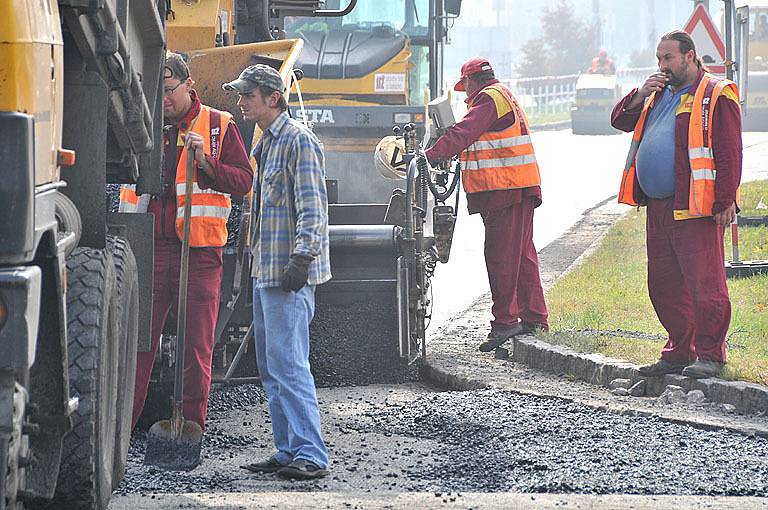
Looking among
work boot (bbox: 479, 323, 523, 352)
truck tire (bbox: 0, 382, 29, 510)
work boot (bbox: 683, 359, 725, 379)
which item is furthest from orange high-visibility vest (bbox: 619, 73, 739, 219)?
truck tire (bbox: 0, 382, 29, 510)

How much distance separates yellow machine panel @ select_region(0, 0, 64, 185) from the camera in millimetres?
3805

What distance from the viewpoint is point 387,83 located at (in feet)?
48.8

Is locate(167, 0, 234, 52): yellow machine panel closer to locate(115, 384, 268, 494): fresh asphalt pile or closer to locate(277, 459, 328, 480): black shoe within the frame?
locate(115, 384, 268, 494): fresh asphalt pile

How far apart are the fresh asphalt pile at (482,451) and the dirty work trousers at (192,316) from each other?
25cm

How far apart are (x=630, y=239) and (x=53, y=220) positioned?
39.0 feet

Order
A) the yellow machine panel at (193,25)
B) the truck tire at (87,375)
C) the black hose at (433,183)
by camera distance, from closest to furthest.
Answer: the truck tire at (87,375) → the yellow machine panel at (193,25) → the black hose at (433,183)

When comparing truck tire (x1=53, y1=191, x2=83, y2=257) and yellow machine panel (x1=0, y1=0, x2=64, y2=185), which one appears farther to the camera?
truck tire (x1=53, y1=191, x2=83, y2=257)

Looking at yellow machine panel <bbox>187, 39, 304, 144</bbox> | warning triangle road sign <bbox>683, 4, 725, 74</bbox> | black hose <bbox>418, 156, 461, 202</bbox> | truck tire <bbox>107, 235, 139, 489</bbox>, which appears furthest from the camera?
warning triangle road sign <bbox>683, 4, 725, 74</bbox>

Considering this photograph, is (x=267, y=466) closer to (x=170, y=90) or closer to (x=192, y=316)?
(x=192, y=316)

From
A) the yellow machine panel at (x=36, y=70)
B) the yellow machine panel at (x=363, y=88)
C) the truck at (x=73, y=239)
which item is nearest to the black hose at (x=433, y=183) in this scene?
the truck at (x=73, y=239)

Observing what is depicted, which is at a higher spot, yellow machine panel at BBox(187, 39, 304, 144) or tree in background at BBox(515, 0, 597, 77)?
tree in background at BBox(515, 0, 597, 77)

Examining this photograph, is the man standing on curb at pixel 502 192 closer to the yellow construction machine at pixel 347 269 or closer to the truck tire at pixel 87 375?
the yellow construction machine at pixel 347 269

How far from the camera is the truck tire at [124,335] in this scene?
538 cm

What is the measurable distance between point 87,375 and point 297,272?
1.60 m
